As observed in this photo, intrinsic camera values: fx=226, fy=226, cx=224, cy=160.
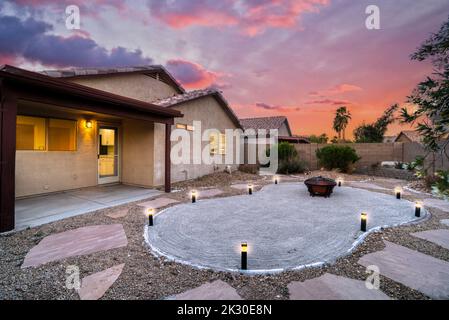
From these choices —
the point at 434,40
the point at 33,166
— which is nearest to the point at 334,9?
the point at 434,40

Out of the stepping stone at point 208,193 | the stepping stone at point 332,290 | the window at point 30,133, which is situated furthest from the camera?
the stepping stone at point 208,193

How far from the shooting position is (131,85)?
10266mm

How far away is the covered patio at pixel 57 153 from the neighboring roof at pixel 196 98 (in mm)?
1218

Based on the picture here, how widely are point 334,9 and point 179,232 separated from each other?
8.13 metres

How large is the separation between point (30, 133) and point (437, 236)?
1078 cm

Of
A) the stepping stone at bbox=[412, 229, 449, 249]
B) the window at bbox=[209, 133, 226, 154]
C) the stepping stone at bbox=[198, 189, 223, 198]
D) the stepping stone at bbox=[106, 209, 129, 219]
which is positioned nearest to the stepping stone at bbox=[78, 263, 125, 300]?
the stepping stone at bbox=[106, 209, 129, 219]

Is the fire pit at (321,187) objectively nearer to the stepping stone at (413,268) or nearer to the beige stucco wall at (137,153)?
the stepping stone at (413,268)

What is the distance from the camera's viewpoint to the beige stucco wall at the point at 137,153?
28.6 feet

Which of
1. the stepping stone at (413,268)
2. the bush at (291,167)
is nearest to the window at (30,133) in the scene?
the stepping stone at (413,268)

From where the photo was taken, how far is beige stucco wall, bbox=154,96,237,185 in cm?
884

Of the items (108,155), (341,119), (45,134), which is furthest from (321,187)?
(341,119)

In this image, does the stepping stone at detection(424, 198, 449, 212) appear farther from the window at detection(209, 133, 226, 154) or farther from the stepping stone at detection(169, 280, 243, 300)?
the window at detection(209, 133, 226, 154)

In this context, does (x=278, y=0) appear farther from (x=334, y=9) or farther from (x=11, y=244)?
(x=11, y=244)

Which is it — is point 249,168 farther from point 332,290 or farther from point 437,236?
point 332,290
